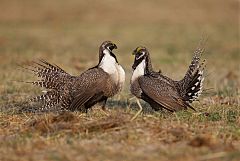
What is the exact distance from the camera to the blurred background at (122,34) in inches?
579

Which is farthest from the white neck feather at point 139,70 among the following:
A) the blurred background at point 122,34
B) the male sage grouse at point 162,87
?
the blurred background at point 122,34

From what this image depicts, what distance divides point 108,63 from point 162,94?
96cm

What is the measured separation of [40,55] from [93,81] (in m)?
9.57

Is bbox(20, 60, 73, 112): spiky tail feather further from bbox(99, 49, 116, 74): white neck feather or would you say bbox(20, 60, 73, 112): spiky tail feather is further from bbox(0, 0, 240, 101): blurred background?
bbox(0, 0, 240, 101): blurred background

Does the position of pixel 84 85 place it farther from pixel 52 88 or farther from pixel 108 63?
pixel 52 88

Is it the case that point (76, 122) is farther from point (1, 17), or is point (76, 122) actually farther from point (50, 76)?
point (1, 17)

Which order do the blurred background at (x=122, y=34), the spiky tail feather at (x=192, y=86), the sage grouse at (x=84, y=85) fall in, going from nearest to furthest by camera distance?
the sage grouse at (x=84, y=85) < the spiky tail feather at (x=192, y=86) < the blurred background at (x=122, y=34)

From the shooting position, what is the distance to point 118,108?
8.67m

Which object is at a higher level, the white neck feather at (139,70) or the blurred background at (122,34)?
the blurred background at (122,34)

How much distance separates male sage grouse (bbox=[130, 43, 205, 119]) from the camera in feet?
25.1

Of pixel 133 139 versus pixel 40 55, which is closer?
pixel 133 139

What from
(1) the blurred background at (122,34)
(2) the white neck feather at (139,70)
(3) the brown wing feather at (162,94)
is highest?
(1) the blurred background at (122,34)

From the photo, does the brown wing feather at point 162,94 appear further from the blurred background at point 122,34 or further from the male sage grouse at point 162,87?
the blurred background at point 122,34

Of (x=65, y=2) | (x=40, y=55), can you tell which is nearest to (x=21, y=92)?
(x=40, y=55)
